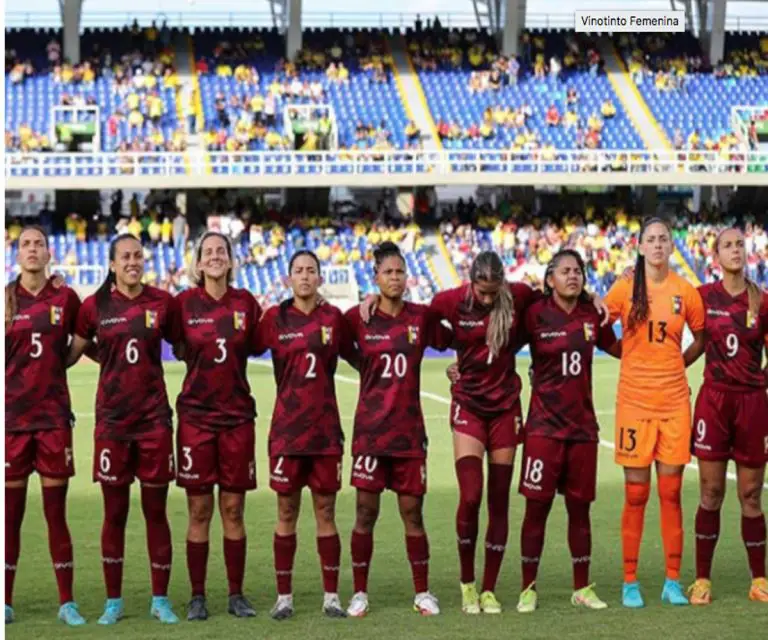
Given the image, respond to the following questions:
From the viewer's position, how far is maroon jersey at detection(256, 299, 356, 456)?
872 cm

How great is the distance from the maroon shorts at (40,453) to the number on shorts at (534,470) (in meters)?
2.39

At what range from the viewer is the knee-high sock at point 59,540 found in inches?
340

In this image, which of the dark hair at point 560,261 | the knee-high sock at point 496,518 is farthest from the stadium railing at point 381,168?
the knee-high sock at point 496,518

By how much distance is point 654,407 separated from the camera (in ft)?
29.0

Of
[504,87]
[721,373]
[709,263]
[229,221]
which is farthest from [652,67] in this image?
[721,373]

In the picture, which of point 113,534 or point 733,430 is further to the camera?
point 733,430

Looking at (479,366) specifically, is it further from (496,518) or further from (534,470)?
(496,518)

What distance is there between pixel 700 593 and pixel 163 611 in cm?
284

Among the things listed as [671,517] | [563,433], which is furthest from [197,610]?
[671,517]

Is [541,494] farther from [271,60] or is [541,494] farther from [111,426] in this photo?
[271,60]

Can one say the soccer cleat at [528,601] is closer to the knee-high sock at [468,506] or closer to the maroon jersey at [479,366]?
the knee-high sock at [468,506]

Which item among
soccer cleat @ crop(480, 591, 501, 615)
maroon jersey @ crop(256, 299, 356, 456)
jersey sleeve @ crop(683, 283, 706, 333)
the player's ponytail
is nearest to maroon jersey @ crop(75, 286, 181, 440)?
maroon jersey @ crop(256, 299, 356, 456)

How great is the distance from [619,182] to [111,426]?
30174 millimetres

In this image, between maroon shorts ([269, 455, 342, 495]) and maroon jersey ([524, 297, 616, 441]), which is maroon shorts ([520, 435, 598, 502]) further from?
maroon shorts ([269, 455, 342, 495])
